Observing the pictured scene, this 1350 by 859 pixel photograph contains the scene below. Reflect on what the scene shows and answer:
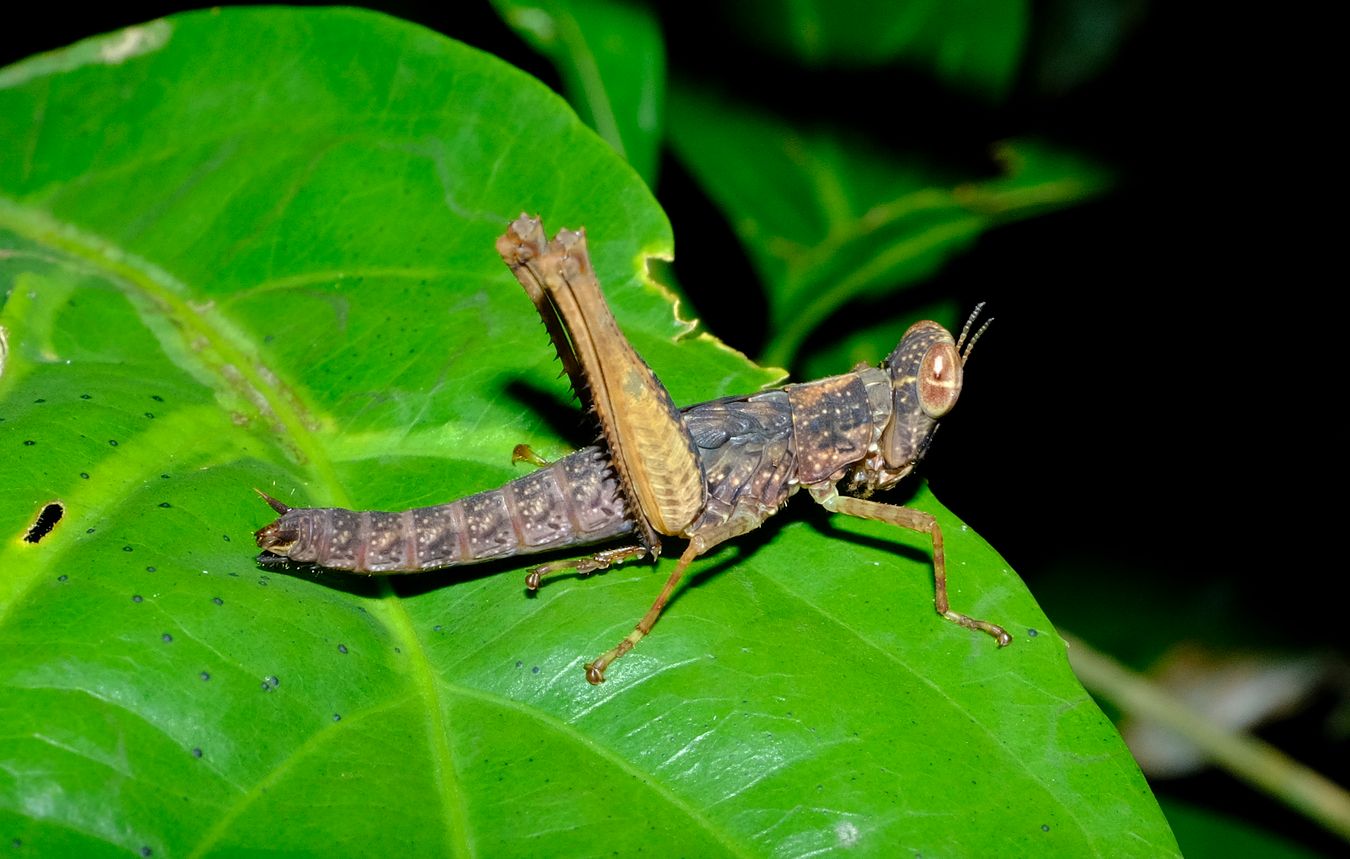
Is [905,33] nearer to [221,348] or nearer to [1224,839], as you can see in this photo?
[221,348]

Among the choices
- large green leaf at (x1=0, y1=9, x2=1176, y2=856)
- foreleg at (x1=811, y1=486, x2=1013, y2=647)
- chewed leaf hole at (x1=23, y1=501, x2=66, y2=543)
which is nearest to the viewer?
large green leaf at (x1=0, y1=9, x2=1176, y2=856)

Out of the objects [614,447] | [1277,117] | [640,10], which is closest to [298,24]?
[640,10]

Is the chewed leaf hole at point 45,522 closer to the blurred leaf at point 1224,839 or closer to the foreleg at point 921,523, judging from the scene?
the foreleg at point 921,523

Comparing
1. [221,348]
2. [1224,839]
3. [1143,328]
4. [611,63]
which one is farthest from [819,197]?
[1224,839]

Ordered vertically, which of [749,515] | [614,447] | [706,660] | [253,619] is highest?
[614,447]

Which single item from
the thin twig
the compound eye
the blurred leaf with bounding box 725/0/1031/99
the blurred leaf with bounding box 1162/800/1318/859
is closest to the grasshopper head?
the compound eye

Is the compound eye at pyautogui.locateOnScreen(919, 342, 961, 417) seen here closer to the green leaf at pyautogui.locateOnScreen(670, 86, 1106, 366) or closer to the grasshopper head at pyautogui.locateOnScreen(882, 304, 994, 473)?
the grasshopper head at pyautogui.locateOnScreen(882, 304, 994, 473)

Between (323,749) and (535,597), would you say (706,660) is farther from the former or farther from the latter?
(323,749)

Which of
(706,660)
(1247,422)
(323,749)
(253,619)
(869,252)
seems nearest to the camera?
(323,749)
